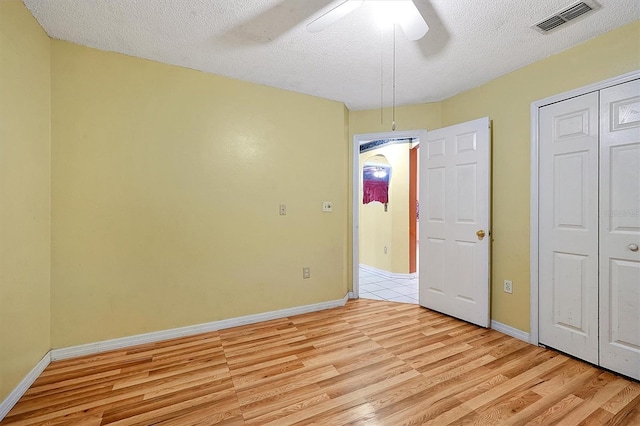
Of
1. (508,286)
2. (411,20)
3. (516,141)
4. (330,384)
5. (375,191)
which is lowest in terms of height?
(330,384)

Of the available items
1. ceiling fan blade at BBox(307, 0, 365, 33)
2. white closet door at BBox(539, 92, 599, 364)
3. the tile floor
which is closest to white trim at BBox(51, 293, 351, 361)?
the tile floor

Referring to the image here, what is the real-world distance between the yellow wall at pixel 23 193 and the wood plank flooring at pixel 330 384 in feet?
1.18

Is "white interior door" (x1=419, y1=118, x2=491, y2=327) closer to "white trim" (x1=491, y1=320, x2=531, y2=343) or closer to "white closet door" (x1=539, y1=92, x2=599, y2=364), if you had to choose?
"white trim" (x1=491, y1=320, x2=531, y2=343)

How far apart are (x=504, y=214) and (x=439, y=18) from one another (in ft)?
Result: 6.11

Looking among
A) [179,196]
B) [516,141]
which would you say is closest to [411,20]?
[516,141]

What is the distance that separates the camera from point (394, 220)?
16.3 feet

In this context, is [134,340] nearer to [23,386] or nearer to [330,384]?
[23,386]

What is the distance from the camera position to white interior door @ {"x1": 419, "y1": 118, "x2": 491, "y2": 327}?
276 cm

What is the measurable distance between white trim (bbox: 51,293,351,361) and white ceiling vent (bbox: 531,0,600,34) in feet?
10.1

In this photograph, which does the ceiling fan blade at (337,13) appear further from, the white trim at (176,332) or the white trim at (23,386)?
the white trim at (23,386)

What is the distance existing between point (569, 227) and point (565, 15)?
1525 mm

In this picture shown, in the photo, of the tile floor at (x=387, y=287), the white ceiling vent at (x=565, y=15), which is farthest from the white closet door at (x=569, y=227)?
the tile floor at (x=387, y=287)

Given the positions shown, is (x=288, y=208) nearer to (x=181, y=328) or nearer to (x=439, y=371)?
(x=181, y=328)

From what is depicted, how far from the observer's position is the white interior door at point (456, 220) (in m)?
2.76
